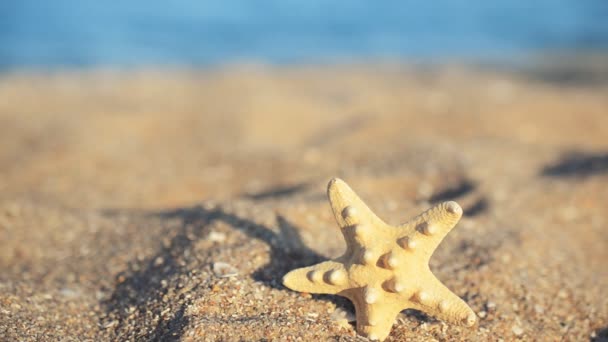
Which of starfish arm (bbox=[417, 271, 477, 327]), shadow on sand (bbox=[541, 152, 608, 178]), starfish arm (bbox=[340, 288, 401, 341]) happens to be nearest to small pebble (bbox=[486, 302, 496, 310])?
starfish arm (bbox=[417, 271, 477, 327])

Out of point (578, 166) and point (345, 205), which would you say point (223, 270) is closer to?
point (345, 205)

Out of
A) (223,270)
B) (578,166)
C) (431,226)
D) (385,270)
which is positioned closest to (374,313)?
(385,270)

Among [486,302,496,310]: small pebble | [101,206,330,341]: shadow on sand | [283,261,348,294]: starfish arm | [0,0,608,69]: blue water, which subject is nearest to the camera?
[283,261,348,294]: starfish arm

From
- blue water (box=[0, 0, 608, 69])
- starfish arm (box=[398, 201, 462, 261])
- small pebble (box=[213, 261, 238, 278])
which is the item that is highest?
blue water (box=[0, 0, 608, 69])

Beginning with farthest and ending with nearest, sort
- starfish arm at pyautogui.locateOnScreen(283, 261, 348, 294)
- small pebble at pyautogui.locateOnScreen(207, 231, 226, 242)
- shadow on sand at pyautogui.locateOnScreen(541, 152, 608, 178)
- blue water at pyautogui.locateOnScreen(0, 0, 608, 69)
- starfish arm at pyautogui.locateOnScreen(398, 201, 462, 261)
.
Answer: blue water at pyautogui.locateOnScreen(0, 0, 608, 69), shadow on sand at pyautogui.locateOnScreen(541, 152, 608, 178), small pebble at pyautogui.locateOnScreen(207, 231, 226, 242), starfish arm at pyautogui.locateOnScreen(283, 261, 348, 294), starfish arm at pyautogui.locateOnScreen(398, 201, 462, 261)

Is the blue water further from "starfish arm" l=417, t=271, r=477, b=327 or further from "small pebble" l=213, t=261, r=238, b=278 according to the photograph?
"starfish arm" l=417, t=271, r=477, b=327

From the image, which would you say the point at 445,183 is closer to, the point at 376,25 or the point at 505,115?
the point at 505,115

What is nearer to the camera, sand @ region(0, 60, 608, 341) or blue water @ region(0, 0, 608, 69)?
sand @ region(0, 60, 608, 341)
